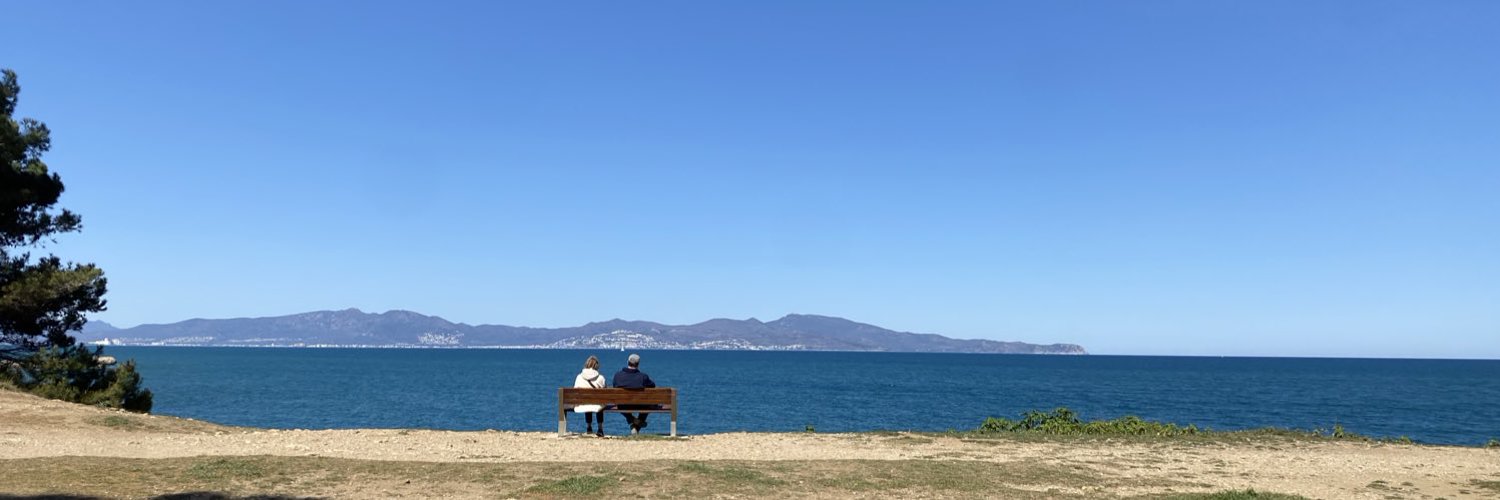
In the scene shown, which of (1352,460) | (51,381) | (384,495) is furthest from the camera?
(51,381)

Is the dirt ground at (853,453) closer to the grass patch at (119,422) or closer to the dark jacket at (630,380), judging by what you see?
the grass patch at (119,422)

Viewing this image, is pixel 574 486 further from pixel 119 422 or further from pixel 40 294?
pixel 40 294

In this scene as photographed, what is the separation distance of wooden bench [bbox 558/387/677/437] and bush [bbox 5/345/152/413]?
1338cm

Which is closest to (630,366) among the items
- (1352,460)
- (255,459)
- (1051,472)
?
(255,459)

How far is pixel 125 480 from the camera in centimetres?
1088

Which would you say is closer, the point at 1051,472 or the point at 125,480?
the point at 125,480

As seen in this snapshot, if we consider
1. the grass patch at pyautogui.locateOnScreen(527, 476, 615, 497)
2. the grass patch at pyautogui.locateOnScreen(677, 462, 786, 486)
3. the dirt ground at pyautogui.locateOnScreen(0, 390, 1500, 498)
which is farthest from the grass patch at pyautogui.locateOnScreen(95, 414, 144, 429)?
the grass patch at pyautogui.locateOnScreen(677, 462, 786, 486)

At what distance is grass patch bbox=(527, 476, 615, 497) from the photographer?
34.9 feet

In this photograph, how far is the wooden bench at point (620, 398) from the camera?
17.0 meters

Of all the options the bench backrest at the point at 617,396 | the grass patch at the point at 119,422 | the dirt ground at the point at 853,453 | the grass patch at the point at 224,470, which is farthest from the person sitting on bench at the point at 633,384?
the grass patch at the point at 119,422

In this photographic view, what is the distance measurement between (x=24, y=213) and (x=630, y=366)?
20.7 metres

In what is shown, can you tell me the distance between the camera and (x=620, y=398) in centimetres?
1723

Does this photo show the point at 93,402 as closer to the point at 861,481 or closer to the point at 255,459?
the point at 255,459

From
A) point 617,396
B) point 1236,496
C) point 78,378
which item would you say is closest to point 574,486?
point 617,396
